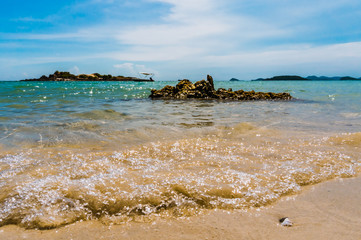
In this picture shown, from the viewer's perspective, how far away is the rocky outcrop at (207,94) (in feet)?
68.3

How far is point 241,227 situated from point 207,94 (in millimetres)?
20237

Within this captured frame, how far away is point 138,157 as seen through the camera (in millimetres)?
4047

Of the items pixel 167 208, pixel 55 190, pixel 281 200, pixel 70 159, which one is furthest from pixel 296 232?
pixel 70 159

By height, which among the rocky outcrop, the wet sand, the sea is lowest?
the wet sand

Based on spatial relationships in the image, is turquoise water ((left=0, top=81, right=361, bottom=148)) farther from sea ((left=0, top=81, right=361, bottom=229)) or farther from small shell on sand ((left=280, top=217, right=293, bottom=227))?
small shell on sand ((left=280, top=217, right=293, bottom=227))

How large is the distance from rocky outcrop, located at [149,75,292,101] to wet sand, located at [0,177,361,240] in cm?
1864

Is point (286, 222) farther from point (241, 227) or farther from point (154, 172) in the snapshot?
point (154, 172)

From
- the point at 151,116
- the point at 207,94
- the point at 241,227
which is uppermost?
the point at 207,94

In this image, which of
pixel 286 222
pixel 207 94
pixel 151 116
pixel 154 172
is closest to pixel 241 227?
pixel 286 222

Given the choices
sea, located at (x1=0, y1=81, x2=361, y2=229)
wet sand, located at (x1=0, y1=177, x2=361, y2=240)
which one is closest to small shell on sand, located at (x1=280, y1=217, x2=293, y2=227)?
wet sand, located at (x1=0, y1=177, x2=361, y2=240)

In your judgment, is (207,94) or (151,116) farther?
(207,94)

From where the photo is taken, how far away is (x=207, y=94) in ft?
71.8

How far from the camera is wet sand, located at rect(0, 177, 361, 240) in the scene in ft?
6.53

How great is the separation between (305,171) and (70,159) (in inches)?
157
